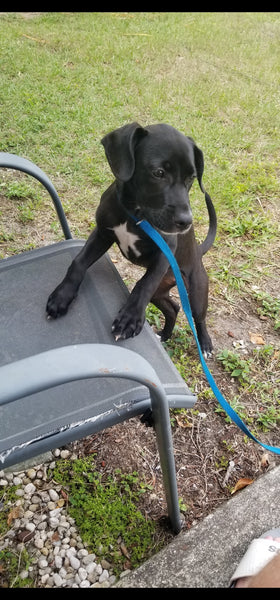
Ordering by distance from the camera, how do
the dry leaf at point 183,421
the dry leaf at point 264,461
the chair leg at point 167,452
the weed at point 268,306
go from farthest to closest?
the weed at point 268,306, the dry leaf at point 183,421, the dry leaf at point 264,461, the chair leg at point 167,452

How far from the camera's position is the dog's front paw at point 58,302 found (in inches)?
75.6

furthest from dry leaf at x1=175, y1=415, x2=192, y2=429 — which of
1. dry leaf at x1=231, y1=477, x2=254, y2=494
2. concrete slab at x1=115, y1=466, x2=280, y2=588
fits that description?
concrete slab at x1=115, y1=466, x2=280, y2=588

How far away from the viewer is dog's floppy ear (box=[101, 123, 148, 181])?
1816 mm

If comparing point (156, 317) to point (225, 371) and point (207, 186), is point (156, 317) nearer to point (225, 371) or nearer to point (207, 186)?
point (225, 371)

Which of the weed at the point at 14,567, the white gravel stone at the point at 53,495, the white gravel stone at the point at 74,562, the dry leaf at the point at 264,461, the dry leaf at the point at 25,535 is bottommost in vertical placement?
the dry leaf at the point at 264,461

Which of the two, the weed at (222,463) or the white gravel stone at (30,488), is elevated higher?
the white gravel stone at (30,488)

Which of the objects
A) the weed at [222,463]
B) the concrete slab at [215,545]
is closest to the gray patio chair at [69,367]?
the concrete slab at [215,545]

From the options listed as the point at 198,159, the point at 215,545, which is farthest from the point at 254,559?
the point at 198,159


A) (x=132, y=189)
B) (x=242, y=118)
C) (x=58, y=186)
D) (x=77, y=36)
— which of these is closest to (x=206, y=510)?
(x=132, y=189)

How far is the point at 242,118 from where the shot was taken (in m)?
4.91

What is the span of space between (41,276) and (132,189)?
564 mm

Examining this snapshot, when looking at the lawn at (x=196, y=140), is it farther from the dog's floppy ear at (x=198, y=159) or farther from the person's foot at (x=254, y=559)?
the dog's floppy ear at (x=198, y=159)

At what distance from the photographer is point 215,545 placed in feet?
5.66

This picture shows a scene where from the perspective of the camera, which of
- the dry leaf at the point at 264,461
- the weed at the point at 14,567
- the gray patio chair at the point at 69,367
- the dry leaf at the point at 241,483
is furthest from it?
the dry leaf at the point at 264,461
